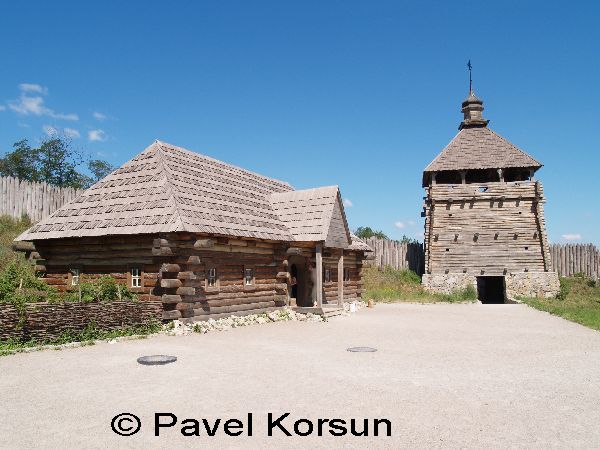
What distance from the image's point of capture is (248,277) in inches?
723

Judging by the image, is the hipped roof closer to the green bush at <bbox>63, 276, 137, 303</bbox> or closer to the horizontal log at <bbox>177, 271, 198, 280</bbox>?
the horizontal log at <bbox>177, 271, 198, 280</bbox>

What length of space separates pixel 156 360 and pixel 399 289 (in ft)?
80.4

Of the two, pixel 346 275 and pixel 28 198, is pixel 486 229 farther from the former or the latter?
pixel 28 198

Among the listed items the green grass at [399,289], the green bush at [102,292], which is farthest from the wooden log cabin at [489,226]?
the green bush at [102,292]

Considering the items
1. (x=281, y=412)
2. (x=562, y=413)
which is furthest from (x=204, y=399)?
(x=562, y=413)

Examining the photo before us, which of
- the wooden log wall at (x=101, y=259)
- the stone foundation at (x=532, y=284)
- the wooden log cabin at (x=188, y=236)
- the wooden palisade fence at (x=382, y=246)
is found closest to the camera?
the wooden log cabin at (x=188, y=236)

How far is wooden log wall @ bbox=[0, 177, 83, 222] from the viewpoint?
87.6 feet

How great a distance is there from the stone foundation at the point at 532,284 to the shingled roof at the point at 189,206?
49.8 feet

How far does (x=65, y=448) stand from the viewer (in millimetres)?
Result: 5348

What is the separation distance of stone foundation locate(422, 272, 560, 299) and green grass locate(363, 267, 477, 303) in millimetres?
552

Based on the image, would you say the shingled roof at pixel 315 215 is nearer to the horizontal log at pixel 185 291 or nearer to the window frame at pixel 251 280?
the window frame at pixel 251 280

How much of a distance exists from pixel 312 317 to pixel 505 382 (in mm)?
11089

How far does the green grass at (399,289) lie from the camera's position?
30.1 meters

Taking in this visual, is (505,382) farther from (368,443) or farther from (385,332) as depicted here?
(385,332)
